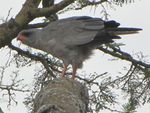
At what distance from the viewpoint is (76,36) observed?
4746 millimetres

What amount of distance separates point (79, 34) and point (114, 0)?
Result: 269 cm

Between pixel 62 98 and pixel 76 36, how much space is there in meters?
1.78

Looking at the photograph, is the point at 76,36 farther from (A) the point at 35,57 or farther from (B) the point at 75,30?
(A) the point at 35,57

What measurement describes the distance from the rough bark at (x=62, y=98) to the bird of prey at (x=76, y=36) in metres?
0.99

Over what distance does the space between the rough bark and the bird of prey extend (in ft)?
3.25

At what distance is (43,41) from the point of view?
5.29 m

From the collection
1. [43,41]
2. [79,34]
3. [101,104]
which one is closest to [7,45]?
[101,104]

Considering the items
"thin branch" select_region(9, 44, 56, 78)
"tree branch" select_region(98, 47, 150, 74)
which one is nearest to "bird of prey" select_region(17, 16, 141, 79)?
"thin branch" select_region(9, 44, 56, 78)

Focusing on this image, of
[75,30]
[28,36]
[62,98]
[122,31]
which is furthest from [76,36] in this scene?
[62,98]

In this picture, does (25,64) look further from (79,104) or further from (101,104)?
(79,104)

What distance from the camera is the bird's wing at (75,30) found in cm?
459

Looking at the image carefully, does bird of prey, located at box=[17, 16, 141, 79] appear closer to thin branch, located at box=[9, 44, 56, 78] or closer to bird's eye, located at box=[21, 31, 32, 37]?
bird's eye, located at box=[21, 31, 32, 37]

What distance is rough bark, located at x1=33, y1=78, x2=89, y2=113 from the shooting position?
2.78m

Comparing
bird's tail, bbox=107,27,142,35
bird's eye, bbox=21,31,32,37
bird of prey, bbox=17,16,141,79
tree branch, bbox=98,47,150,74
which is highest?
bird's tail, bbox=107,27,142,35
